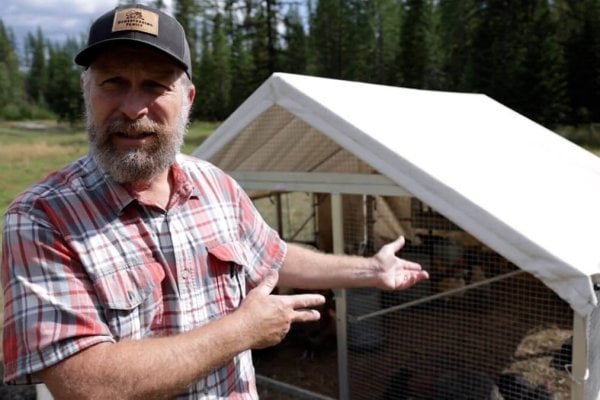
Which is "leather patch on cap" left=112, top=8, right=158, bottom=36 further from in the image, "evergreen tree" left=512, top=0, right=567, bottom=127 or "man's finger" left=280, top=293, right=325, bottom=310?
"evergreen tree" left=512, top=0, right=567, bottom=127

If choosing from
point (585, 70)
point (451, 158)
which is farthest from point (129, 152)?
point (585, 70)

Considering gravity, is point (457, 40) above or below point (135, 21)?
above

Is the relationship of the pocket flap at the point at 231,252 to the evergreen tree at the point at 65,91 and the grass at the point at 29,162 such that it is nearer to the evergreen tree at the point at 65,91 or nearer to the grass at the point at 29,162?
the grass at the point at 29,162

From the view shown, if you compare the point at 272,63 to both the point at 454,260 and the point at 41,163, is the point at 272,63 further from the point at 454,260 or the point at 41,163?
the point at 454,260

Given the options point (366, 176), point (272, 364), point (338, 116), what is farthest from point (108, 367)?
point (272, 364)

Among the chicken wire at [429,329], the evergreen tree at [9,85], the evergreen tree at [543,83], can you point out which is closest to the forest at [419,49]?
the evergreen tree at [543,83]

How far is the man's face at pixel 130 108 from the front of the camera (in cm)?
147

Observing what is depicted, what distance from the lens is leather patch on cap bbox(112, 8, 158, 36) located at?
1407 mm

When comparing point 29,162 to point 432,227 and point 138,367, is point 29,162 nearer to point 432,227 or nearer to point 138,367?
point 432,227

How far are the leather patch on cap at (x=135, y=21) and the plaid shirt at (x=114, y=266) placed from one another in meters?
0.39

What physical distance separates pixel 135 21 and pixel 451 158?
253cm

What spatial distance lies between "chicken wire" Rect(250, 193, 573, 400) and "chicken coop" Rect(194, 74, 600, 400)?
0.02m

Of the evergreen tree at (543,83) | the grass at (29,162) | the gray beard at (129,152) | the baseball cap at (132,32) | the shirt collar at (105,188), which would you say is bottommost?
the grass at (29,162)

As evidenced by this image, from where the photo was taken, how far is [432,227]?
5.40 m
